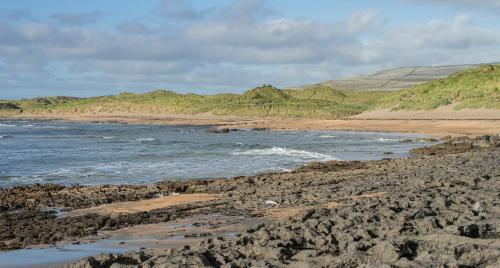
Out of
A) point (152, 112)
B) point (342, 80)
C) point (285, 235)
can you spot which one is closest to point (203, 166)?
point (285, 235)

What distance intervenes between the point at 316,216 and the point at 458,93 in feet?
188

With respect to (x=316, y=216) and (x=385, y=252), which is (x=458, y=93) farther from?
(x=385, y=252)

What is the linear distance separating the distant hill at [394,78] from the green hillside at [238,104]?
3030 cm

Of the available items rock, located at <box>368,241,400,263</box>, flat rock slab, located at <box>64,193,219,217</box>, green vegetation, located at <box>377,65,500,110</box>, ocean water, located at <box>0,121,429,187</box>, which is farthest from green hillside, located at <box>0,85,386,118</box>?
rock, located at <box>368,241,400,263</box>

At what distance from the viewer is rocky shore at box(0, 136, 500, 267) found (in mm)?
6887

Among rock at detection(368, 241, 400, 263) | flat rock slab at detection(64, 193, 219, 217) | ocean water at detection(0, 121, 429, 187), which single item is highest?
rock at detection(368, 241, 400, 263)

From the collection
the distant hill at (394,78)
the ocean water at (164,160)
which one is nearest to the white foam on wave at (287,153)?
the ocean water at (164,160)

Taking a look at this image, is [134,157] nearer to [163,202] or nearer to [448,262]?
[163,202]

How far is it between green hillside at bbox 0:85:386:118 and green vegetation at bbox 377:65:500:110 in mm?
13245

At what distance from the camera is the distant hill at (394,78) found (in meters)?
146

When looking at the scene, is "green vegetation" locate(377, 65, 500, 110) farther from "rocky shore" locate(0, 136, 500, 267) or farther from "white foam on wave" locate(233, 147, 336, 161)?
"rocky shore" locate(0, 136, 500, 267)

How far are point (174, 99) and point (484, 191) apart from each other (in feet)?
359

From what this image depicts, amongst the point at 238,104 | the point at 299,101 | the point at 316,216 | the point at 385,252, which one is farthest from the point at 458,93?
the point at 385,252

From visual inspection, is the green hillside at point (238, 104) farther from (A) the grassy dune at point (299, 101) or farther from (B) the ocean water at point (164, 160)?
(B) the ocean water at point (164, 160)
